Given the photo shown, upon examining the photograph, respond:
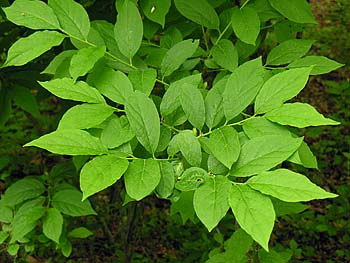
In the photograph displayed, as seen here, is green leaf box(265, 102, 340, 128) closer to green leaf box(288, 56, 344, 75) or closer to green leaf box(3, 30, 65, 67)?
green leaf box(288, 56, 344, 75)

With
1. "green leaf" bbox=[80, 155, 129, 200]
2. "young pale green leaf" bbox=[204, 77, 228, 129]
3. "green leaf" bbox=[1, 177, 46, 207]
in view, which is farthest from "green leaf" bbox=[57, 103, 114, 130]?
"green leaf" bbox=[1, 177, 46, 207]

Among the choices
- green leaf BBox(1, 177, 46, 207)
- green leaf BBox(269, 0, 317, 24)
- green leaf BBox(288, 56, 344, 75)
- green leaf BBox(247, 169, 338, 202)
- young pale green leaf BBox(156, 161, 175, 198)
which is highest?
green leaf BBox(269, 0, 317, 24)

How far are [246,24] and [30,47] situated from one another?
59 centimetres

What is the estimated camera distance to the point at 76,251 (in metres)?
3.95

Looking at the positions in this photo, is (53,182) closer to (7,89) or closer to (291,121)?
(7,89)

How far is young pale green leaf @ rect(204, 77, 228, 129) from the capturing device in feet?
4.43

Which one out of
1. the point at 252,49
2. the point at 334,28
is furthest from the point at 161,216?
the point at 334,28

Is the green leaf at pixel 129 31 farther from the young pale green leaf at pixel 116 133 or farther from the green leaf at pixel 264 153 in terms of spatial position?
the green leaf at pixel 264 153

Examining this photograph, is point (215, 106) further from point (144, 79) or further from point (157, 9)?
point (157, 9)

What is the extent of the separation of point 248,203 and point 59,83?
21.9 inches

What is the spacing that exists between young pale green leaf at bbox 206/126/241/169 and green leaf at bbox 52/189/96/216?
3.08 ft

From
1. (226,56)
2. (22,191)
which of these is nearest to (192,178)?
(226,56)

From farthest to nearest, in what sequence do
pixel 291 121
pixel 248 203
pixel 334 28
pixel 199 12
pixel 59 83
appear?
pixel 334 28 → pixel 199 12 → pixel 59 83 → pixel 291 121 → pixel 248 203

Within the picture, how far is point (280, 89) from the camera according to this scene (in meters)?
1.28
